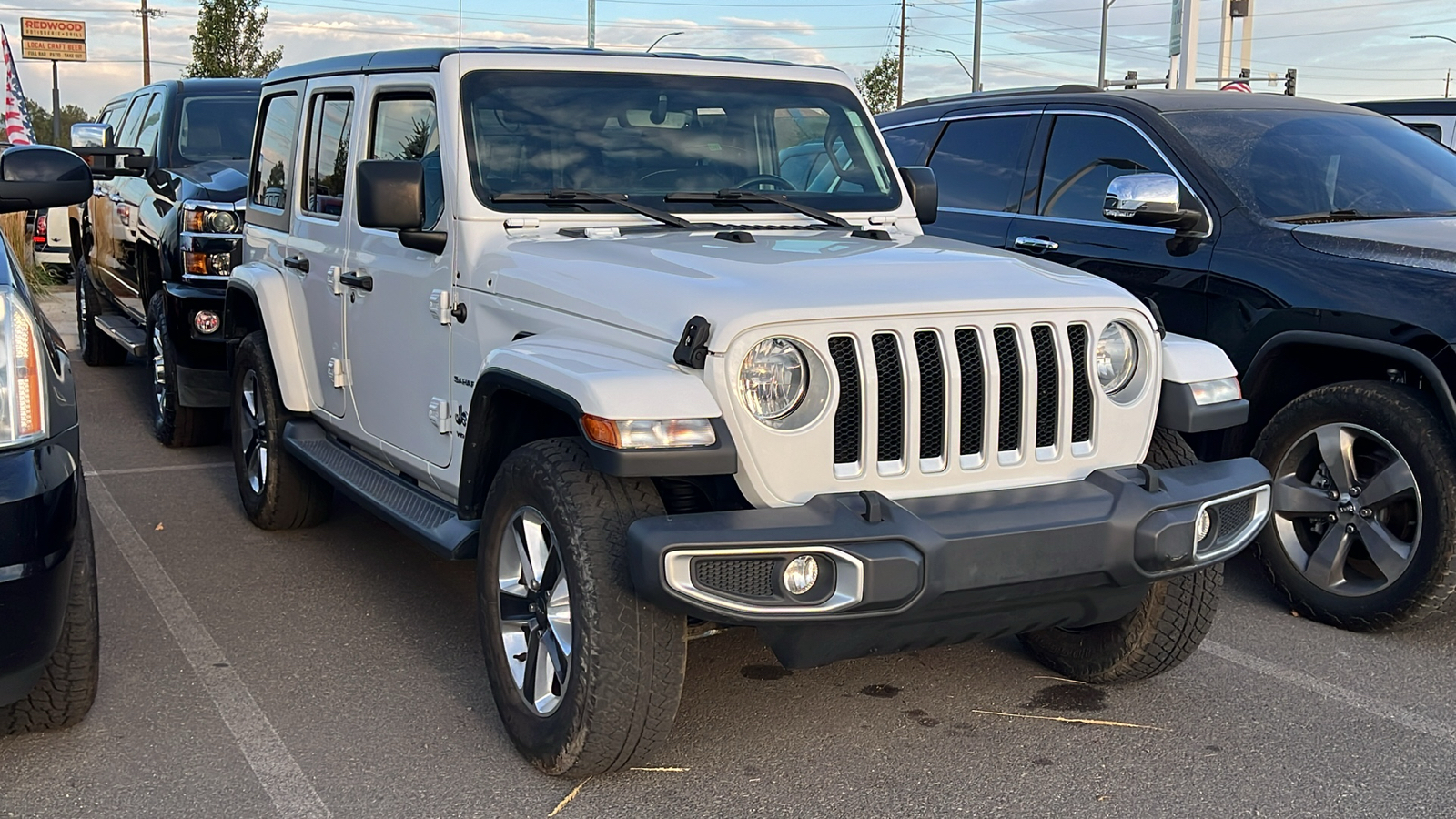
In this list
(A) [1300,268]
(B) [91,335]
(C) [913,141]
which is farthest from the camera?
(B) [91,335]

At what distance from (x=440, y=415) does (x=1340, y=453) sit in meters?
3.03

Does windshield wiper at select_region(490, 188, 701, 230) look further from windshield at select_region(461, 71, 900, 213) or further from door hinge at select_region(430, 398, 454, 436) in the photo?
Answer: door hinge at select_region(430, 398, 454, 436)

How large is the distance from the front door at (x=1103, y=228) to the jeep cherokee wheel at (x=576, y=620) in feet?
9.41

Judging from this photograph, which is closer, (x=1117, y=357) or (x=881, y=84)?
(x=1117, y=357)

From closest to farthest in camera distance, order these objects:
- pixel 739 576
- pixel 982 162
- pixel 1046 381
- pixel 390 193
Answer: pixel 739 576, pixel 1046 381, pixel 390 193, pixel 982 162

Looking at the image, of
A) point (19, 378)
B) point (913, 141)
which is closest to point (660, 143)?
point (19, 378)

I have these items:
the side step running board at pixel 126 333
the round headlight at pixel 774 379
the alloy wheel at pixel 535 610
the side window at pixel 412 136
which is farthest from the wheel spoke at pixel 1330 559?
the side step running board at pixel 126 333

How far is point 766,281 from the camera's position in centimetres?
348

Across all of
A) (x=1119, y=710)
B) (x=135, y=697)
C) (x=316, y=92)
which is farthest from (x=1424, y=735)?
(x=316, y=92)

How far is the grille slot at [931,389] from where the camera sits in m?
3.43

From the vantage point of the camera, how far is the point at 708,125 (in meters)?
4.77

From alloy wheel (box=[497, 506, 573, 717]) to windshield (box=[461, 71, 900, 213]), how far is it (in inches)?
47.6

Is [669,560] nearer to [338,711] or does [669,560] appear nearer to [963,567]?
[963,567]

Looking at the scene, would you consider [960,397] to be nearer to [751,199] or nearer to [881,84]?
[751,199]
